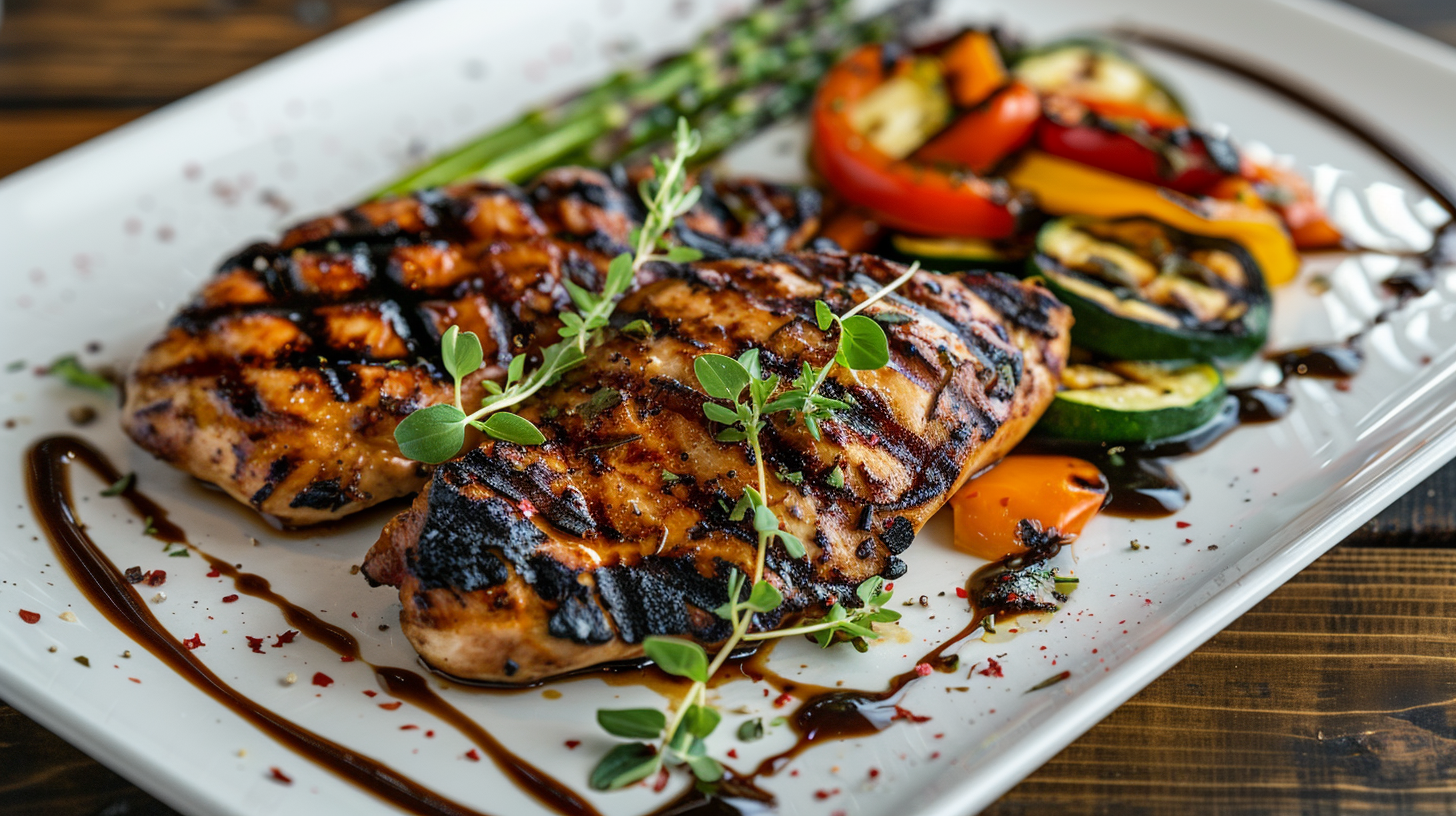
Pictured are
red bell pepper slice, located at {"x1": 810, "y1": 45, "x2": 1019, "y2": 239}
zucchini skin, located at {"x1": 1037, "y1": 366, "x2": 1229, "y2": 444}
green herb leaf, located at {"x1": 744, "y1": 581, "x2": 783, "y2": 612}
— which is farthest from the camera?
red bell pepper slice, located at {"x1": 810, "y1": 45, "x2": 1019, "y2": 239}

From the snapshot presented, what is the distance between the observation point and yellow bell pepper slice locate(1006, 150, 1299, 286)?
4312 mm

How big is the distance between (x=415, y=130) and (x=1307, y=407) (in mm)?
3982

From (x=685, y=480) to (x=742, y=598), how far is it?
1.15 feet

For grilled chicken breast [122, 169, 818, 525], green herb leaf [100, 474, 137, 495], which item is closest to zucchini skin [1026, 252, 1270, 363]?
grilled chicken breast [122, 169, 818, 525]

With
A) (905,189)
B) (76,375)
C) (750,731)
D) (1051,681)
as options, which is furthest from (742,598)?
(76,375)

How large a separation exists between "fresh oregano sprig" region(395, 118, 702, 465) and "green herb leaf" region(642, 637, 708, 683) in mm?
683

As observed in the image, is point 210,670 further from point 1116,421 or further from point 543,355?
point 1116,421

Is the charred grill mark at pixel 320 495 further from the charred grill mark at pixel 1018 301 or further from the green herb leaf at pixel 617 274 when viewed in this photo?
the charred grill mark at pixel 1018 301

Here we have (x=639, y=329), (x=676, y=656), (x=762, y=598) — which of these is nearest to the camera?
(x=676, y=656)

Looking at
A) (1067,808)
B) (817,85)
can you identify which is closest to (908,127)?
Result: (817,85)

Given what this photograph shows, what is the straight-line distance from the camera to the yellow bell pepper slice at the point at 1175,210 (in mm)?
4312

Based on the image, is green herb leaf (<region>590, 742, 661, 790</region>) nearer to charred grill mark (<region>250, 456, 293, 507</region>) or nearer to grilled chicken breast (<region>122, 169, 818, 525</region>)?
grilled chicken breast (<region>122, 169, 818, 525</region>)

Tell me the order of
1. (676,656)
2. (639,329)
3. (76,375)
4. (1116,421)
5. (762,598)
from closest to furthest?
(676,656), (762,598), (639,329), (1116,421), (76,375)

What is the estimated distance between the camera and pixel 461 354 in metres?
2.99
